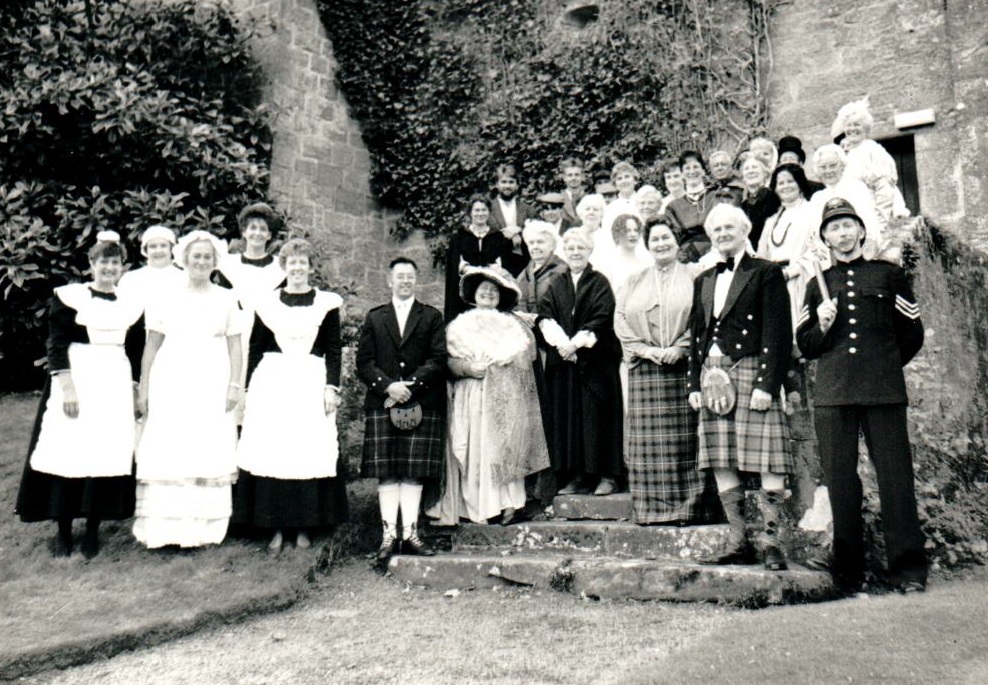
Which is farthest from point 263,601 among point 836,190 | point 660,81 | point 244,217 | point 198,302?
point 660,81

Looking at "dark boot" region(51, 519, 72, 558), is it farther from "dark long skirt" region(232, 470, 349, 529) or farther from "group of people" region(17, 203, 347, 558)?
"dark long skirt" region(232, 470, 349, 529)

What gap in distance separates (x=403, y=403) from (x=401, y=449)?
275 mm

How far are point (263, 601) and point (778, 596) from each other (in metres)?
2.57

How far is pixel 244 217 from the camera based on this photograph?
241 inches

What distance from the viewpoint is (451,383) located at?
234 inches

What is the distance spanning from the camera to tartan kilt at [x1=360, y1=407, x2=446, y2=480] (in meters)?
5.57

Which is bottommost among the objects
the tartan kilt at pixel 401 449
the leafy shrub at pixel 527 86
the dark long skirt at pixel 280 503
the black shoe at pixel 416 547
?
the black shoe at pixel 416 547

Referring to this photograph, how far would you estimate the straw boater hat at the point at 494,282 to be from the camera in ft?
19.7

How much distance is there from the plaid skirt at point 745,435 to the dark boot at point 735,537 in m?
0.16

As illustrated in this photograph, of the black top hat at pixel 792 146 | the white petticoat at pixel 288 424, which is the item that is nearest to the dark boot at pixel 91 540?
the white petticoat at pixel 288 424

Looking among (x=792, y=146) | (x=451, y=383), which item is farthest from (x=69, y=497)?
(x=792, y=146)

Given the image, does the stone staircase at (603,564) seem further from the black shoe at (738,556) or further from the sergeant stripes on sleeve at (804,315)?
the sergeant stripes on sleeve at (804,315)

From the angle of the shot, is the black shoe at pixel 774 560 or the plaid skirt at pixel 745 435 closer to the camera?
the black shoe at pixel 774 560

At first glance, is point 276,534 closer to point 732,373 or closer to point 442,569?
point 442,569
